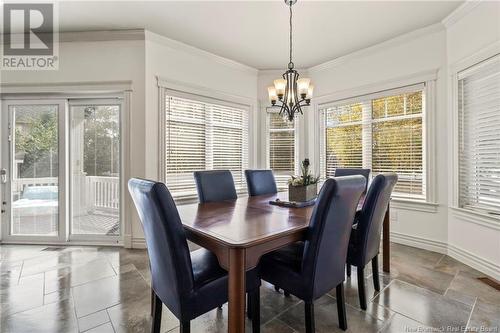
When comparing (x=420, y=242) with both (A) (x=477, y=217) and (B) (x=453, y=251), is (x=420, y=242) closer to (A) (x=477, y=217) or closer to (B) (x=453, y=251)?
(B) (x=453, y=251)

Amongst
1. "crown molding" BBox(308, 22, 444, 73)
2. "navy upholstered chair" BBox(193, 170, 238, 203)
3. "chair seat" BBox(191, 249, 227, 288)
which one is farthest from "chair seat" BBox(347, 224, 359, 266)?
"crown molding" BBox(308, 22, 444, 73)

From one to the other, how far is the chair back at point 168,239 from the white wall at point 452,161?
120 inches

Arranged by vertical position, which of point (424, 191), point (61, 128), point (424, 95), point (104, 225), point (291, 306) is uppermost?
point (424, 95)

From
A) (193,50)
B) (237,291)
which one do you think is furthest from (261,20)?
(237,291)

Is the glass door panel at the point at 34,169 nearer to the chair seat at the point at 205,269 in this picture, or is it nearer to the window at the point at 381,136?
the chair seat at the point at 205,269

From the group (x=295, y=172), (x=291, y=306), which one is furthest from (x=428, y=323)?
(x=295, y=172)

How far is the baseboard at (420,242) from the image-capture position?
10.6 feet

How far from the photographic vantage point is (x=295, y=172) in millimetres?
4730

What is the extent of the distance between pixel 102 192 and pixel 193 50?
2490mm

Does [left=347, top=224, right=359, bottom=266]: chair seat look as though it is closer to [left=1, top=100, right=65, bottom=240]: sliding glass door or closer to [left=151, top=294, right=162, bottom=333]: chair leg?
[left=151, top=294, right=162, bottom=333]: chair leg

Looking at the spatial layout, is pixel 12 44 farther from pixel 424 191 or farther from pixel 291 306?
pixel 424 191

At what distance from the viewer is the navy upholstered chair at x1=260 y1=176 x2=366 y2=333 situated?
4.92 feet

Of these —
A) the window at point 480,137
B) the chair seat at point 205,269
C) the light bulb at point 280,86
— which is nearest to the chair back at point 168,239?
the chair seat at point 205,269

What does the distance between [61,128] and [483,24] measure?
523 centimetres
